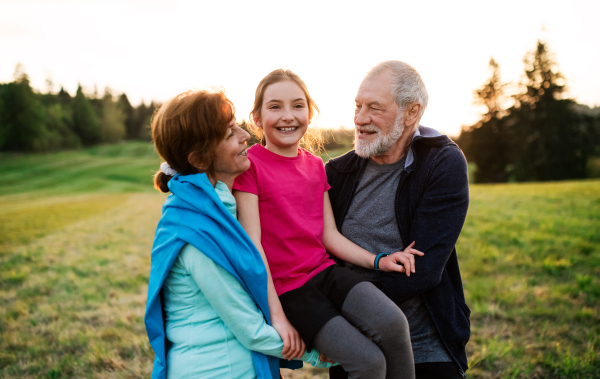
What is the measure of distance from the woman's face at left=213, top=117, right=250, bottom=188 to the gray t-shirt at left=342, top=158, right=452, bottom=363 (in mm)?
915

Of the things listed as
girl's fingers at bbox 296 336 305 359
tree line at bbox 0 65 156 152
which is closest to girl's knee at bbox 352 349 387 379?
girl's fingers at bbox 296 336 305 359

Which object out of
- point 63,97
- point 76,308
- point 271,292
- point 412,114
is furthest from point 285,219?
point 63,97

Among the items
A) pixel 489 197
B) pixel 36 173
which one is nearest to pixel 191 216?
pixel 489 197

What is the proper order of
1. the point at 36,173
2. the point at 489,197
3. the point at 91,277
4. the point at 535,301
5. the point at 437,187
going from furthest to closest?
the point at 36,173 → the point at 489,197 → the point at 91,277 → the point at 535,301 → the point at 437,187

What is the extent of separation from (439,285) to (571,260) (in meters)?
5.72

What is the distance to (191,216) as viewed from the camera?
163 cm

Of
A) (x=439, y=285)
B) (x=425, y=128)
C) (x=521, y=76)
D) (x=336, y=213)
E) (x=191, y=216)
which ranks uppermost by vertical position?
(x=521, y=76)

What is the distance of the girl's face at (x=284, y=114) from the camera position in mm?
2141

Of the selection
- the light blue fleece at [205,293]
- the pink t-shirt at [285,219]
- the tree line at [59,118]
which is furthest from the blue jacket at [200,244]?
the tree line at [59,118]

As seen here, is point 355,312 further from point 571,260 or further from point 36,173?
point 36,173

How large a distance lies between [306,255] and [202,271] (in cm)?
67

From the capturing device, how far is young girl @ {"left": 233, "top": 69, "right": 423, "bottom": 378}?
69.4 inches

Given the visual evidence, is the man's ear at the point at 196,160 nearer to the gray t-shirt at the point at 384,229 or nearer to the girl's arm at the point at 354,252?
the girl's arm at the point at 354,252

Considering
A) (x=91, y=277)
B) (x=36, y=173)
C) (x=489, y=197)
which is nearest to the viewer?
(x=91, y=277)
